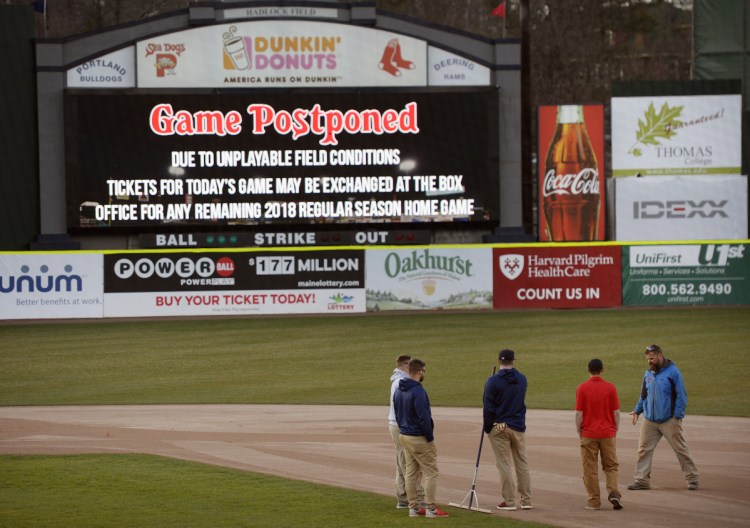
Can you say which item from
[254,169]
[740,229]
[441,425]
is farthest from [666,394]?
[740,229]

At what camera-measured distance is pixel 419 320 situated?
34.2m

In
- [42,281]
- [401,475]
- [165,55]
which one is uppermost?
[165,55]

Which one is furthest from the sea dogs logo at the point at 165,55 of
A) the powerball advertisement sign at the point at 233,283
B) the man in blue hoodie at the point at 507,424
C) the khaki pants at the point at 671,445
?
the man in blue hoodie at the point at 507,424

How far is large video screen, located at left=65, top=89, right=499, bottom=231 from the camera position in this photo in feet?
116

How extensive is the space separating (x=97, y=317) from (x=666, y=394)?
2304 cm

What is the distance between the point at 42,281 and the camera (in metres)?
34.3

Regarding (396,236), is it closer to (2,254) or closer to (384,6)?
(2,254)

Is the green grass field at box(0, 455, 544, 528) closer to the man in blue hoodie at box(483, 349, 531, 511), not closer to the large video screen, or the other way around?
the man in blue hoodie at box(483, 349, 531, 511)

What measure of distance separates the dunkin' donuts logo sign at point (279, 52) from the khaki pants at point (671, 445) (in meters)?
23.7

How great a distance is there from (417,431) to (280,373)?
44.9ft

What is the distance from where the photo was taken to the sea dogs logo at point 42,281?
112ft

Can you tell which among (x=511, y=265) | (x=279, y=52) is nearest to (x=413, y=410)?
(x=511, y=265)

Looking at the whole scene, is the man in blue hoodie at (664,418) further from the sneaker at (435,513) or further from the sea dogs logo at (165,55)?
the sea dogs logo at (165,55)

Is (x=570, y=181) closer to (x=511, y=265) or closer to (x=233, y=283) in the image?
(x=511, y=265)
